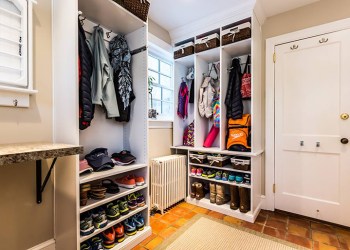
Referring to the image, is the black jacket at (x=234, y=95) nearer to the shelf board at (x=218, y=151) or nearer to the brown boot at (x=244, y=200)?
the shelf board at (x=218, y=151)

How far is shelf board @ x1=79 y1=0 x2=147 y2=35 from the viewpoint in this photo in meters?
1.42

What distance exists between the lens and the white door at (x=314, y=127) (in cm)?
192

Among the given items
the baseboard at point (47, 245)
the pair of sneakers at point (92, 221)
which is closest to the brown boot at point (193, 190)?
the pair of sneakers at point (92, 221)

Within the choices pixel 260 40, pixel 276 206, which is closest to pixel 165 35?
pixel 260 40

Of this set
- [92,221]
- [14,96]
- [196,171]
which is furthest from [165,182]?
[14,96]

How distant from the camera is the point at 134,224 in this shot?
1657mm

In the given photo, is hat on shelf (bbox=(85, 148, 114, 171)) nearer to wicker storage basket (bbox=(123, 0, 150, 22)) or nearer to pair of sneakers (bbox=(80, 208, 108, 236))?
pair of sneakers (bbox=(80, 208, 108, 236))

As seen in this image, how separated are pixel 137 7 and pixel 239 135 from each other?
1.68 metres

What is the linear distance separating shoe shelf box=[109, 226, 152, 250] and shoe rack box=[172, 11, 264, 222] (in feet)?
2.91

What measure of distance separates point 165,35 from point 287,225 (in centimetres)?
279

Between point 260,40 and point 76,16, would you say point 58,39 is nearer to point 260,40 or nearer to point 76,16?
point 76,16

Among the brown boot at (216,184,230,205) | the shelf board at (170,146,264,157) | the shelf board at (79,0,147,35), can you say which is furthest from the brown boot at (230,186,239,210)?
the shelf board at (79,0,147,35)

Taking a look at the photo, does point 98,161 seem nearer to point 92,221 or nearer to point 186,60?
point 92,221

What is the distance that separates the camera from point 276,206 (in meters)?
2.28
